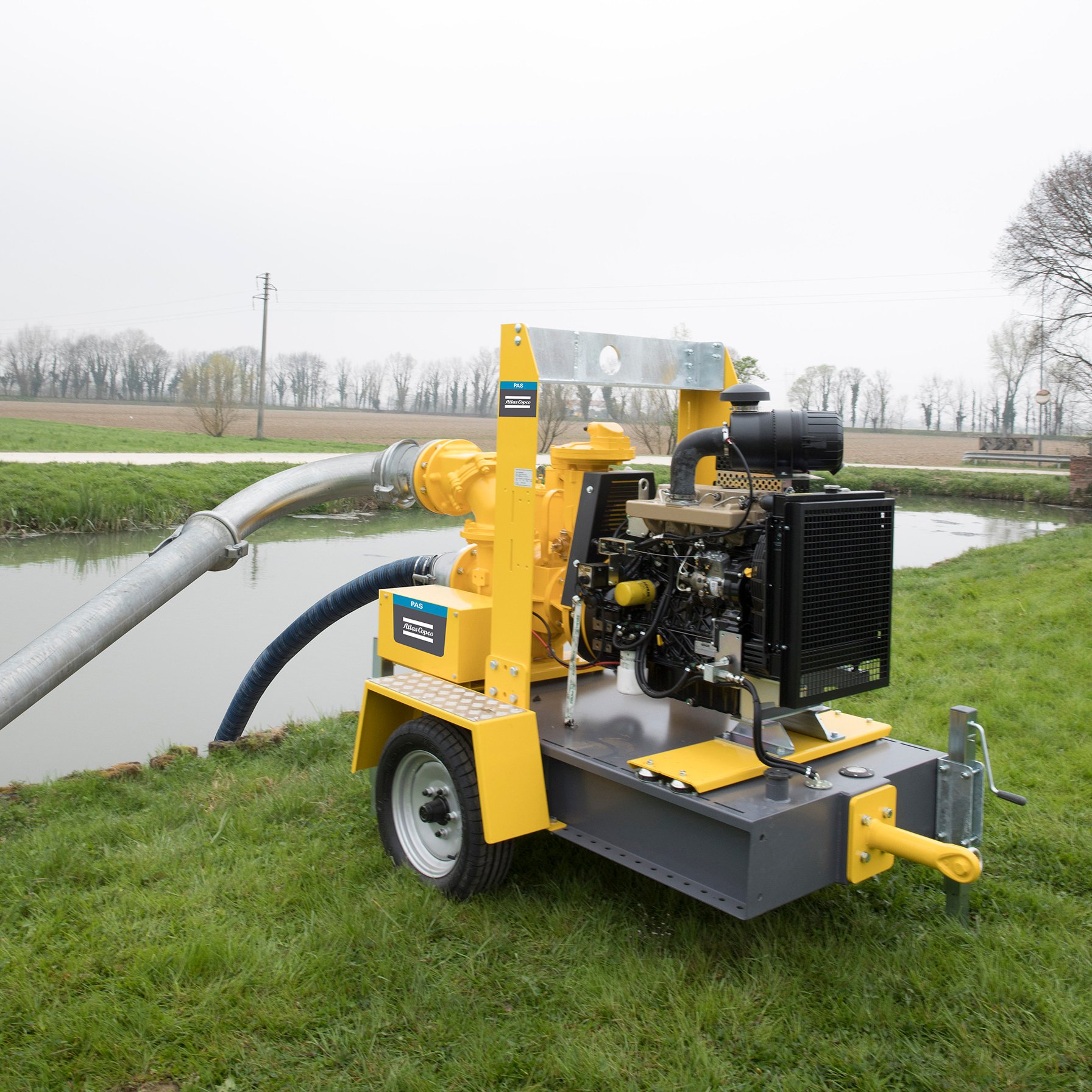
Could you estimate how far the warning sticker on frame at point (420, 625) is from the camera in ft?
13.4

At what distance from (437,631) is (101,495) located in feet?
43.7

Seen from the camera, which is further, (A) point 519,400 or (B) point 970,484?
(B) point 970,484

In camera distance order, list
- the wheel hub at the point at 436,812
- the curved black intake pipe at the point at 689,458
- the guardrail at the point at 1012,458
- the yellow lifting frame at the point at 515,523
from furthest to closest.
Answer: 1. the guardrail at the point at 1012,458
2. the wheel hub at the point at 436,812
3. the yellow lifting frame at the point at 515,523
4. the curved black intake pipe at the point at 689,458

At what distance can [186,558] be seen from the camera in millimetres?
5031

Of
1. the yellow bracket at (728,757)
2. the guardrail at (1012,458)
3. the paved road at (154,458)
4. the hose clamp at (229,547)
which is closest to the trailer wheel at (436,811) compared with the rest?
the yellow bracket at (728,757)

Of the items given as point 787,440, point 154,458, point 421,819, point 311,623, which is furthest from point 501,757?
point 154,458

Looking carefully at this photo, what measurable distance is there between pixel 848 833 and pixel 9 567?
11.8 m

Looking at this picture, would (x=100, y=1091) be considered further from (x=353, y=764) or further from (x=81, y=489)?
(x=81, y=489)

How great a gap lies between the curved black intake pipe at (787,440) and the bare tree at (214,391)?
3330 cm

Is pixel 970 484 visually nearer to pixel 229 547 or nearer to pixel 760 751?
pixel 229 547

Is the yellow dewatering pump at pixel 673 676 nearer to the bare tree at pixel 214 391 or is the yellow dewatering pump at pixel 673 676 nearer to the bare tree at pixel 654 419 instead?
the bare tree at pixel 654 419

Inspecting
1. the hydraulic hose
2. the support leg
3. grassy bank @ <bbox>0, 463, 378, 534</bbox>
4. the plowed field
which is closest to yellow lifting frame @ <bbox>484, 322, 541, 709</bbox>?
the hydraulic hose

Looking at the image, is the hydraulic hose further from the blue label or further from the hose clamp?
the hose clamp

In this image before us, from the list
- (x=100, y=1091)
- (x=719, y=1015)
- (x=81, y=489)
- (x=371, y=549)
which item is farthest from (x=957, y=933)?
(x=81, y=489)
